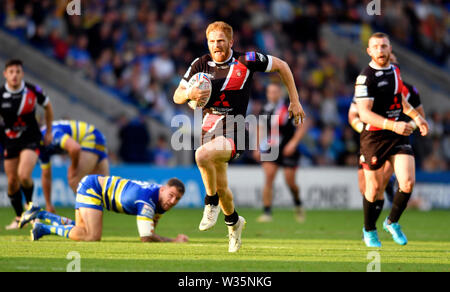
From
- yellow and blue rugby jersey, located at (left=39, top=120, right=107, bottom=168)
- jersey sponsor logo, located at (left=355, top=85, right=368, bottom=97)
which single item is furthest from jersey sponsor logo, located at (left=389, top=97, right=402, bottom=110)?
yellow and blue rugby jersey, located at (left=39, top=120, right=107, bottom=168)

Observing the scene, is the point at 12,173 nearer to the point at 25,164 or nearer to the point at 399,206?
the point at 25,164

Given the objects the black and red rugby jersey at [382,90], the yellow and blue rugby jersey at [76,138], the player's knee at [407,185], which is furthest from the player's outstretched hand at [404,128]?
the yellow and blue rugby jersey at [76,138]

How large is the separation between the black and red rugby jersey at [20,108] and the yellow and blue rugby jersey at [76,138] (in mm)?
305

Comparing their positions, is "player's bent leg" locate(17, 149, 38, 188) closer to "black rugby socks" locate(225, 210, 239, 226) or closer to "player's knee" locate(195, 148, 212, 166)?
"black rugby socks" locate(225, 210, 239, 226)

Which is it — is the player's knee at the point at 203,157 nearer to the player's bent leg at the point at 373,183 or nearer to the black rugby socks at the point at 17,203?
the player's bent leg at the point at 373,183

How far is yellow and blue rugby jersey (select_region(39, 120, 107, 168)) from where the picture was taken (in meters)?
12.9

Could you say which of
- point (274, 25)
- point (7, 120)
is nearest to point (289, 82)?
point (7, 120)

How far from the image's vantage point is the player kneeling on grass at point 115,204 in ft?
32.9

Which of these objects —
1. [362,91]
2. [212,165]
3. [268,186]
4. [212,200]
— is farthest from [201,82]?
[268,186]

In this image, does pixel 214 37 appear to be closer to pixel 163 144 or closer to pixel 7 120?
pixel 7 120

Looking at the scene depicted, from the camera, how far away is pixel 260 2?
86.7 ft

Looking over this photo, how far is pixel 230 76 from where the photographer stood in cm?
872

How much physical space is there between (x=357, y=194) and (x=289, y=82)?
12.7m

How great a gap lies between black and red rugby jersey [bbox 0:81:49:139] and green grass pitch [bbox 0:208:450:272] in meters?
1.64
